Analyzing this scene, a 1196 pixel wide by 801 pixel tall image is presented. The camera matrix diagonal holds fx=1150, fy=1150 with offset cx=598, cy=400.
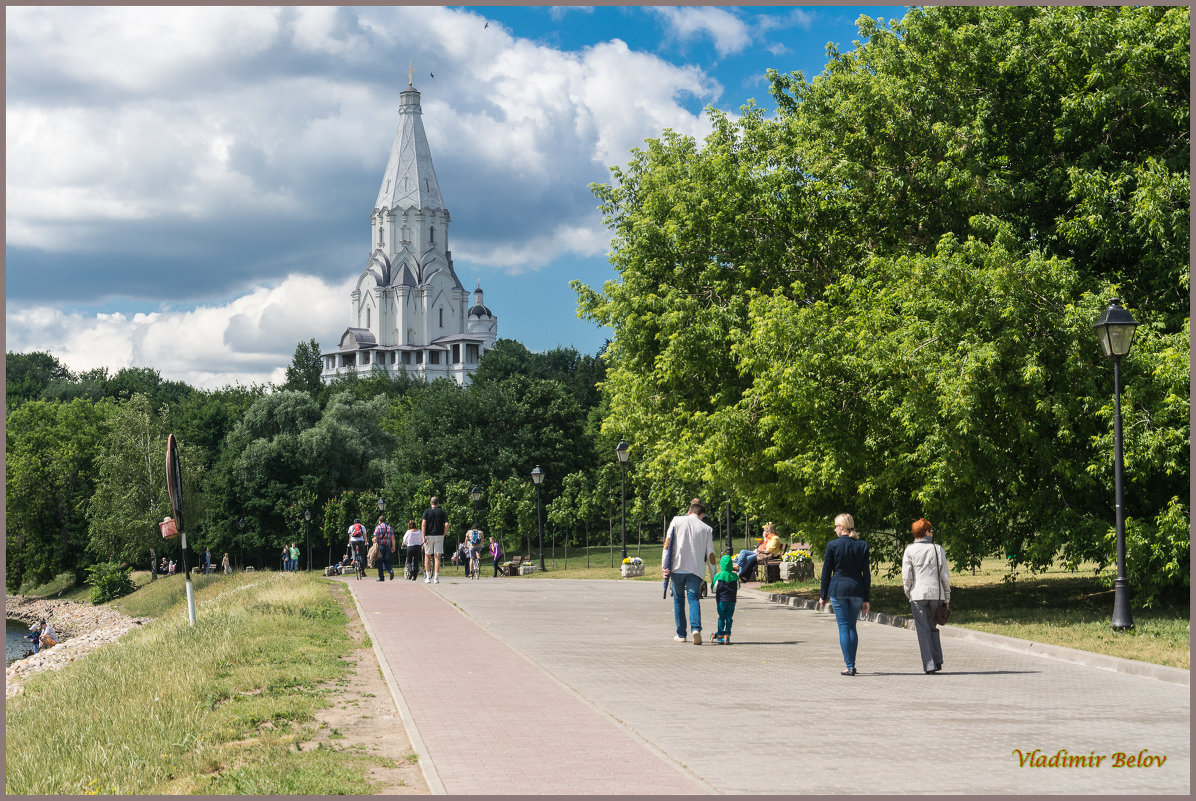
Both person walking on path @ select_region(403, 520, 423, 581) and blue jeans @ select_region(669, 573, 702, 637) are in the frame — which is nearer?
blue jeans @ select_region(669, 573, 702, 637)

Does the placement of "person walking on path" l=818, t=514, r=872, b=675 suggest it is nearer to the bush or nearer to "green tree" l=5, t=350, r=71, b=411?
the bush

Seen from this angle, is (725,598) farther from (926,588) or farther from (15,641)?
(15,641)

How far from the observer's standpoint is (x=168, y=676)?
39.4ft

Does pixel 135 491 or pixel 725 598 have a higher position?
pixel 135 491

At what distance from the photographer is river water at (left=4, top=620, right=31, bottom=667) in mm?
40372

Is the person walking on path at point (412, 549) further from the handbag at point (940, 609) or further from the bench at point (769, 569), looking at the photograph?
the handbag at point (940, 609)

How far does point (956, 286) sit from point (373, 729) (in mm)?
12066

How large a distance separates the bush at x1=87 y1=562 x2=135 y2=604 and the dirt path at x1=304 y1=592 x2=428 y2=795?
51429mm

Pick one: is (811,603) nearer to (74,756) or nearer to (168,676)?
(168,676)

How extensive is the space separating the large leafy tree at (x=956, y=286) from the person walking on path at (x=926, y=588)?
3893 mm

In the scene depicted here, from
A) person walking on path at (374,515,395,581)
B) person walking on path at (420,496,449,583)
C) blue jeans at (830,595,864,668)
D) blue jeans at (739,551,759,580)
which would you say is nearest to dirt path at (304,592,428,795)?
blue jeans at (830,595,864,668)

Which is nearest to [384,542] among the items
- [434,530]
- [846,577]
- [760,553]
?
[434,530]

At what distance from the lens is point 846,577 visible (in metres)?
12.6

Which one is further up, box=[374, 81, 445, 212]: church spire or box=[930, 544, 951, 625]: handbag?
box=[374, 81, 445, 212]: church spire
